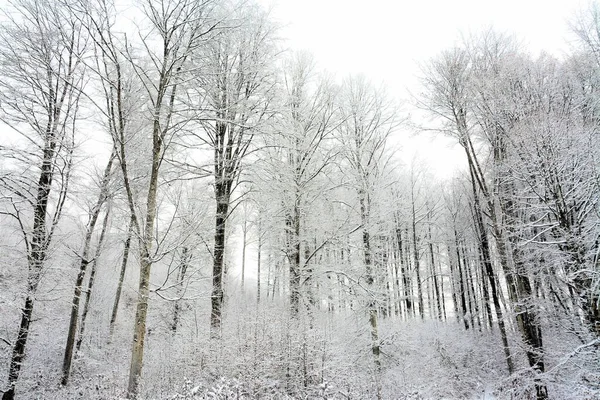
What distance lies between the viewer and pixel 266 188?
427 inches

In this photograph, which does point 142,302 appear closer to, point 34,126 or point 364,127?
point 34,126

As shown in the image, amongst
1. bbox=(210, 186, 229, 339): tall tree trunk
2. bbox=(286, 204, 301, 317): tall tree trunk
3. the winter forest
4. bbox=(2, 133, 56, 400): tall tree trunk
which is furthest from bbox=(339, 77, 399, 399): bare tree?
bbox=(2, 133, 56, 400): tall tree trunk

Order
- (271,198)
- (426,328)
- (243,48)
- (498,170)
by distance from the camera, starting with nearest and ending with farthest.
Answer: (243,48) → (498,170) → (271,198) → (426,328)

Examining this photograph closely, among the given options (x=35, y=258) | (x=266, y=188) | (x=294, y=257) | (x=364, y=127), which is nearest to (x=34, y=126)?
(x=35, y=258)

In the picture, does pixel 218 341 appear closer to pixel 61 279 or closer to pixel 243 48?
pixel 61 279

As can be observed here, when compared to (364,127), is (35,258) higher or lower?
lower

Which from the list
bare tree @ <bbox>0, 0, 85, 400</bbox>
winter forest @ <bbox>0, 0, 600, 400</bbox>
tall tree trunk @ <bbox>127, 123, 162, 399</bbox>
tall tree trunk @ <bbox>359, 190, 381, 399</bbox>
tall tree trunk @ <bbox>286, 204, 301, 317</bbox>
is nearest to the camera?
tall tree trunk @ <bbox>127, 123, 162, 399</bbox>

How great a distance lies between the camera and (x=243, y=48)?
32.4ft

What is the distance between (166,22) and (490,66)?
35.6ft

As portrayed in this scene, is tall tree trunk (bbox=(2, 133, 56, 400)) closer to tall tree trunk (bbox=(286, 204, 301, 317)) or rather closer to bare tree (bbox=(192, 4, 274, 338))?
bare tree (bbox=(192, 4, 274, 338))

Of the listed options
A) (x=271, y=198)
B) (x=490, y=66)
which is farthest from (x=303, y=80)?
(x=490, y=66)

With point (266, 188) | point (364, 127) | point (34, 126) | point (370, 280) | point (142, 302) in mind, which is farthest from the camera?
point (364, 127)

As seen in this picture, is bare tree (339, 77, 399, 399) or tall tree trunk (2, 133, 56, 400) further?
bare tree (339, 77, 399, 399)

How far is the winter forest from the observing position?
23.2 feet
